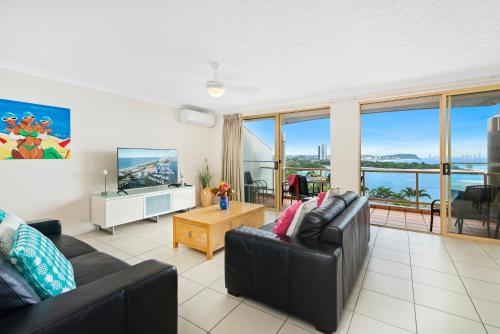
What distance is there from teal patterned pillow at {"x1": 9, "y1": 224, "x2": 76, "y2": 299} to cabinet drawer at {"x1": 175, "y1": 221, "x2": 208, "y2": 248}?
5.04ft

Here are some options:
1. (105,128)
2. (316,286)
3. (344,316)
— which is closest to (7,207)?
(105,128)

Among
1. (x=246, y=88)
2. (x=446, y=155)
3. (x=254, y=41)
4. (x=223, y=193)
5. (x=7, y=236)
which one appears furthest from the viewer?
(x=246, y=88)

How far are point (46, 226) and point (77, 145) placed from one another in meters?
1.71

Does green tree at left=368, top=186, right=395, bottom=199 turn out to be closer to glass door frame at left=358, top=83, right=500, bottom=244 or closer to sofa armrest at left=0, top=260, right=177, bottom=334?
glass door frame at left=358, top=83, right=500, bottom=244

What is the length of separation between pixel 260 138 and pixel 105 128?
9.93 feet

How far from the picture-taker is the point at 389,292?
2.00m

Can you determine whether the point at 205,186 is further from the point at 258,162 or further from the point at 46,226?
the point at 46,226

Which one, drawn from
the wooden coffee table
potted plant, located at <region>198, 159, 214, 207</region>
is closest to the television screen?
potted plant, located at <region>198, 159, 214, 207</region>

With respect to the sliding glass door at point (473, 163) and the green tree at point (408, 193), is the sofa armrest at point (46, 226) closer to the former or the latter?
the sliding glass door at point (473, 163)

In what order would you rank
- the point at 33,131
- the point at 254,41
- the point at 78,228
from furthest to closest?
1. the point at 78,228
2. the point at 33,131
3. the point at 254,41

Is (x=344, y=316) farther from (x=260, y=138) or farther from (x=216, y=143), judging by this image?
(x=216, y=143)

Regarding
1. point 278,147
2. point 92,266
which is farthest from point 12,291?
point 278,147

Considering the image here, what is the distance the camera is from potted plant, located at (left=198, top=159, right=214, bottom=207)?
5059mm

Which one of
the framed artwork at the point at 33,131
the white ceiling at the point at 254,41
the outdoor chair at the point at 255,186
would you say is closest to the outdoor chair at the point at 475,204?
the white ceiling at the point at 254,41
